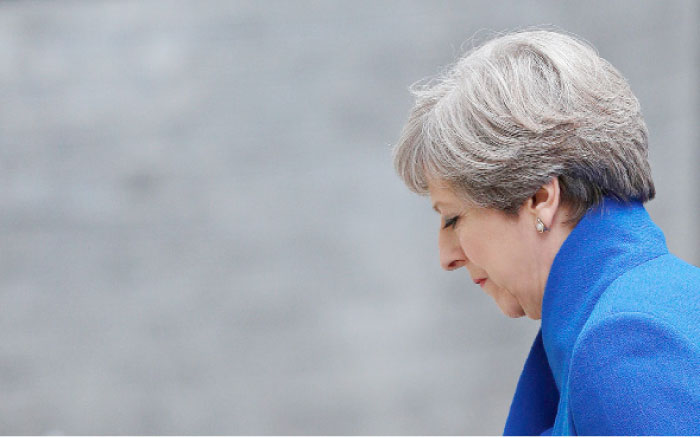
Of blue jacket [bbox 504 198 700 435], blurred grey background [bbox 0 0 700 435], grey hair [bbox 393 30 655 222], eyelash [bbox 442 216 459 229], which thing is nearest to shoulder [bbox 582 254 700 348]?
blue jacket [bbox 504 198 700 435]

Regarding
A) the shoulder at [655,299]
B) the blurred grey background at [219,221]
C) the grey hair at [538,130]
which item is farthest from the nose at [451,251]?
the blurred grey background at [219,221]

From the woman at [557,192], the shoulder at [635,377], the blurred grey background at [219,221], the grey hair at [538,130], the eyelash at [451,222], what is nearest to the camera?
the shoulder at [635,377]

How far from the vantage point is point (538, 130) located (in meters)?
1.32

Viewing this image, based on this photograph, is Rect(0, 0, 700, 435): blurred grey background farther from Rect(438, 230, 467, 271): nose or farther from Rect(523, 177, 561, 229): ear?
Rect(523, 177, 561, 229): ear

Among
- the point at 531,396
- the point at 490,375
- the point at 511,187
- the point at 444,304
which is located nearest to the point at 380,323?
the point at 444,304

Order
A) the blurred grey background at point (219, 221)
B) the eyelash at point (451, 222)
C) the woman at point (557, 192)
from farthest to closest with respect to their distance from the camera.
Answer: the blurred grey background at point (219, 221) < the eyelash at point (451, 222) < the woman at point (557, 192)

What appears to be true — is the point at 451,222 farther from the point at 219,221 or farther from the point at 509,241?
the point at 219,221

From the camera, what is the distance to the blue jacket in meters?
1.10

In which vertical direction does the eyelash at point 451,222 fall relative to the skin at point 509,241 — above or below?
above

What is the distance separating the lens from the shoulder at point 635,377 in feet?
3.58

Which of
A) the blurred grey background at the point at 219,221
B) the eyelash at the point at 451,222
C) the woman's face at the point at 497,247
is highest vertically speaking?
the blurred grey background at the point at 219,221

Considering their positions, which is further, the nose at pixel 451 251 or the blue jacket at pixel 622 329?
the nose at pixel 451 251

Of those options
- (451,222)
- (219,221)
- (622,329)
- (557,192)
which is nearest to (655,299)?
(622,329)

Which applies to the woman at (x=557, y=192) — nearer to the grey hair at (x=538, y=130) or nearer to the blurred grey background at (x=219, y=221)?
the grey hair at (x=538, y=130)
